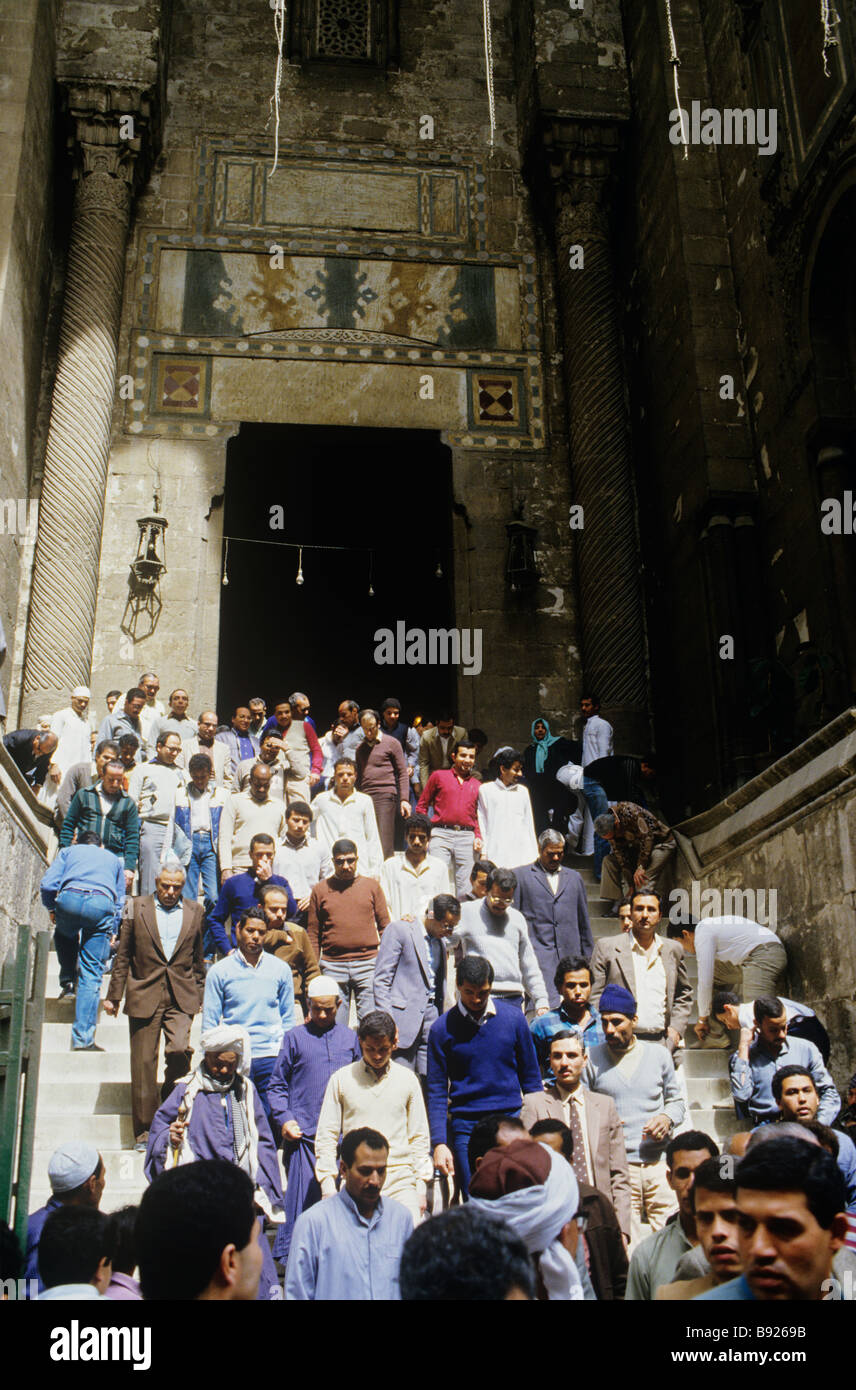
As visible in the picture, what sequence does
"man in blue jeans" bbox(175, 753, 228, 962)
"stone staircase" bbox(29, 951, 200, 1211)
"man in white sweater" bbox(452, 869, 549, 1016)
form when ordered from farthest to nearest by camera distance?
"man in blue jeans" bbox(175, 753, 228, 962)
"man in white sweater" bbox(452, 869, 549, 1016)
"stone staircase" bbox(29, 951, 200, 1211)

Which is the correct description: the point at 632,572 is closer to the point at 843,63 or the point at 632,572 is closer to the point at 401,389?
the point at 401,389

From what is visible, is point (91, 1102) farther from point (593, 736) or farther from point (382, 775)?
point (593, 736)

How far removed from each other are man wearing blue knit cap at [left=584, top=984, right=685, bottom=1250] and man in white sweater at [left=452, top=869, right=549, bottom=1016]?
105 centimetres

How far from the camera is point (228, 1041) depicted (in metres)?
5.47

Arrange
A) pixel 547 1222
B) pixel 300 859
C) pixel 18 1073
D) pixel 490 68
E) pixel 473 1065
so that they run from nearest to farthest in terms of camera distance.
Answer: pixel 547 1222 < pixel 18 1073 < pixel 473 1065 < pixel 300 859 < pixel 490 68

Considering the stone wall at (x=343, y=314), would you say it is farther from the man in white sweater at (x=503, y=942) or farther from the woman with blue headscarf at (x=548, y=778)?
the man in white sweater at (x=503, y=942)

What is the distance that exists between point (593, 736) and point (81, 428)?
19.4ft

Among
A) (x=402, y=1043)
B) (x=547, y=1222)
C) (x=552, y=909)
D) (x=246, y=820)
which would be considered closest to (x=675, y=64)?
(x=246, y=820)

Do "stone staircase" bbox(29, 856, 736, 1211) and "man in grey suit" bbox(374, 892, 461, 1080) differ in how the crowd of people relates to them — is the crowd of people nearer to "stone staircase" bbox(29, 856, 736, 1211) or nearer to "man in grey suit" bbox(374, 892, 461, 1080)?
"man in grey suit" bbox(374, 892, 461, 1080)

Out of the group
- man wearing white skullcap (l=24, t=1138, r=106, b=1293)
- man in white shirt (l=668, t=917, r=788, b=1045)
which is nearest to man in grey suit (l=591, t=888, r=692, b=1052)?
man in white shirt (l=668, t=917, r=788, b=1045)

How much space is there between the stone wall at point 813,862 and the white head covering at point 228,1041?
3515 mm

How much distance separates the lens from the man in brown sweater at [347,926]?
7.38m

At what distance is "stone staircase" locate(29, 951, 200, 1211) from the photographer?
20.1ft

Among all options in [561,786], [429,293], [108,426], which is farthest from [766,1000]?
[429,293]
